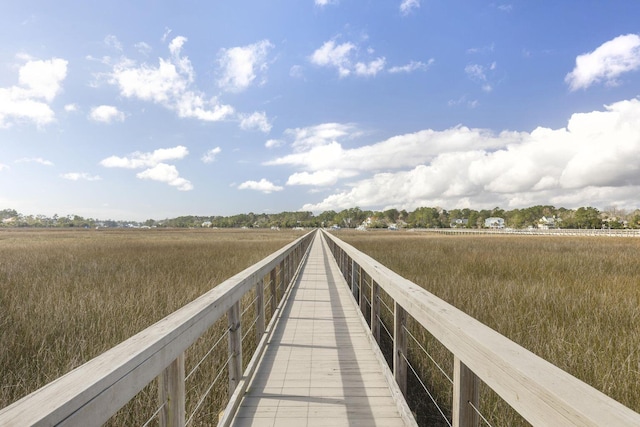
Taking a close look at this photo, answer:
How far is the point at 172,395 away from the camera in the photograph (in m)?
1.59

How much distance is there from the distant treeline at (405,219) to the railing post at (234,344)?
379 feet

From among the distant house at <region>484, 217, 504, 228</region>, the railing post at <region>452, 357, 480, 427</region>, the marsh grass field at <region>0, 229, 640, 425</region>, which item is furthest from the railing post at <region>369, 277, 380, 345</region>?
the distant house at <region>484, 217, 504, 228</region>

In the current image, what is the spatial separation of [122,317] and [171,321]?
439cm

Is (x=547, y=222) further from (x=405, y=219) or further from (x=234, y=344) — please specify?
(x=234, y=344)

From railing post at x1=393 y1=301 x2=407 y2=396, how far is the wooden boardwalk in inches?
9.6

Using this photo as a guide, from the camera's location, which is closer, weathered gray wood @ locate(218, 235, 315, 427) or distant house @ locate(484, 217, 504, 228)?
weathered gray wood @ locate(218, 235, 315, 427)

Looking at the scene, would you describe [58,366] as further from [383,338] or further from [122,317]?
[383,338]

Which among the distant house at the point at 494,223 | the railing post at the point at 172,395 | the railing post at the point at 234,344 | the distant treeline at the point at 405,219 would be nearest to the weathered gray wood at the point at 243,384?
the railing post at the point at 234,344

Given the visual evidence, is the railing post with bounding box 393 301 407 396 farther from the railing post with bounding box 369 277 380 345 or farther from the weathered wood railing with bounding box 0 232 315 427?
the weathered wood railing with bounding box 0 232 315 427

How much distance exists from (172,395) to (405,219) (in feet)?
596

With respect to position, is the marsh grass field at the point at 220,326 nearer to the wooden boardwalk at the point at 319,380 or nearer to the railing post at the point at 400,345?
the wooden boardwalk at the point at 319,380

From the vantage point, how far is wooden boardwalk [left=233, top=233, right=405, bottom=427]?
2.53 meters

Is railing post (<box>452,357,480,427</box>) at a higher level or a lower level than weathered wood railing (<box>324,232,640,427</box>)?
lower

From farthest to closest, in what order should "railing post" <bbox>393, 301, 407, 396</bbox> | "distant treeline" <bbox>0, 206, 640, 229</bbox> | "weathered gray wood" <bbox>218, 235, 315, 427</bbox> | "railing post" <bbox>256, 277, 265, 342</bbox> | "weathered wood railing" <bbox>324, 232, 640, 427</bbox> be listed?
"distant treeline" <bbox>0, 206, 640, 229</bbox>, "railing post" <bbox>256, 277, 265, 342</bbox>, "railing post" <bbox>393, 301, 407, 396</bbox>, "weathered gray wood" <bbox>218, 235, 315, 427</bbox>, "weathered wood railing" <bbox>324, 232, 640, 427</bbox>
